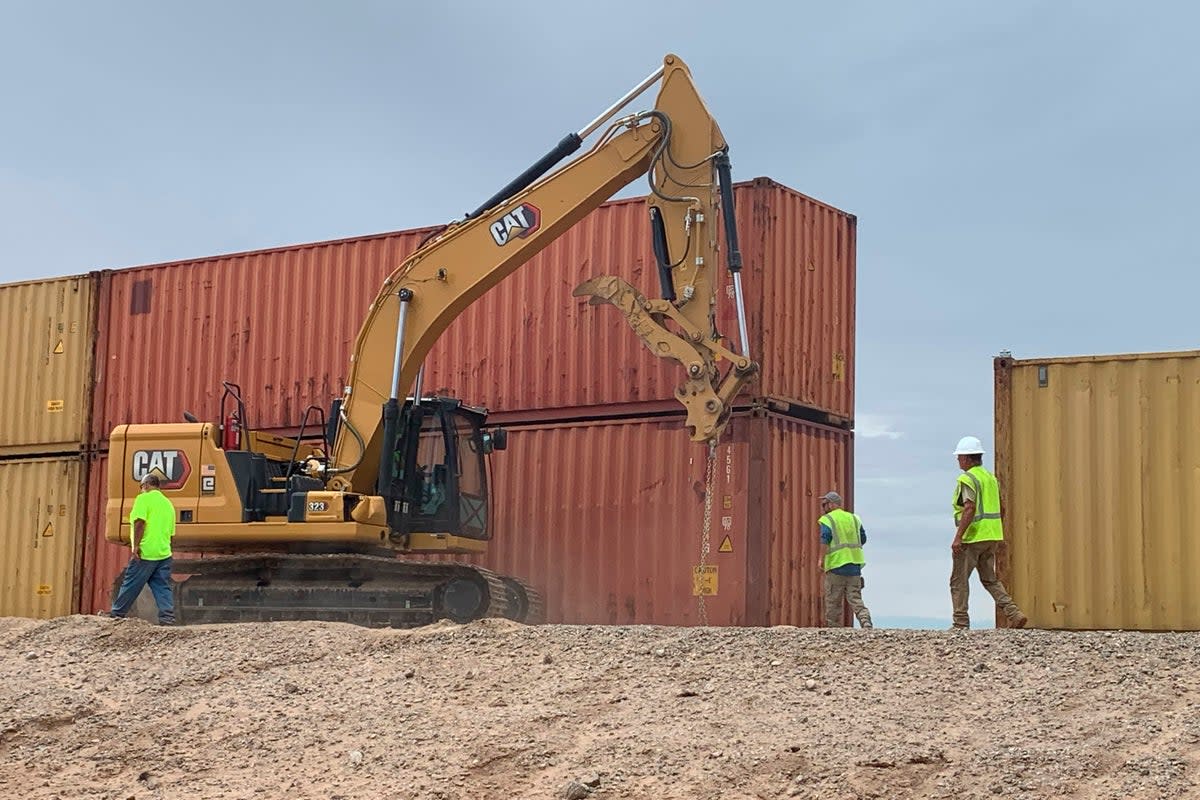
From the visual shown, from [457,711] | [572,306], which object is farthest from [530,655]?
[572,306]

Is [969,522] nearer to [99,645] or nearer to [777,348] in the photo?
[777,348]

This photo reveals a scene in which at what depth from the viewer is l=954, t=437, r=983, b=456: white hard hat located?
39.1 feet

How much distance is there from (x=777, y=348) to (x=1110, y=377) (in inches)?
128

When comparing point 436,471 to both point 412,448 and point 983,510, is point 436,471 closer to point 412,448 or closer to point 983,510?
point 412,448

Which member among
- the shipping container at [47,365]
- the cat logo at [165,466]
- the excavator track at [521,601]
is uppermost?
the shipping container at [47,365]

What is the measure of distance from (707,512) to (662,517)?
0.58 metres

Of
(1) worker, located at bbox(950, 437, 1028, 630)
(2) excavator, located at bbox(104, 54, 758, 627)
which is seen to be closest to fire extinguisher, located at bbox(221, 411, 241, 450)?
(2) excavator, located at bbox(104, 54, 758, 627)

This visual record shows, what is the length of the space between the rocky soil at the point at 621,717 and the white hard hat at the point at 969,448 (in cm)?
201

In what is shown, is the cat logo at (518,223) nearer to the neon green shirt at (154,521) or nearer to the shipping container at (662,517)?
the shipping container at (662,517)

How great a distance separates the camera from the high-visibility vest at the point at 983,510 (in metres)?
11.6

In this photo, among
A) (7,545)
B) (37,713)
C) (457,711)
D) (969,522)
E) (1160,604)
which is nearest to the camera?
(457,711)

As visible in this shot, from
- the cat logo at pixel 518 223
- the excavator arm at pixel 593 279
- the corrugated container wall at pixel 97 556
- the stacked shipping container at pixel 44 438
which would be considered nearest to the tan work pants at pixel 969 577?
the excavator arm at pixel 593 279

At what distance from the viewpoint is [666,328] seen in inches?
545

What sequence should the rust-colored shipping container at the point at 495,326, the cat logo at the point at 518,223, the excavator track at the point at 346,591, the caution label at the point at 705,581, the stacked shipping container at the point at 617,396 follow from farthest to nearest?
the rust-colored shipping container at the point at 495,326, the stacked shipping container at the point at 617,396, the caution label at the point at 705,581, the cat logo at the point at 518,223, the excavator track at the point at 346,591
